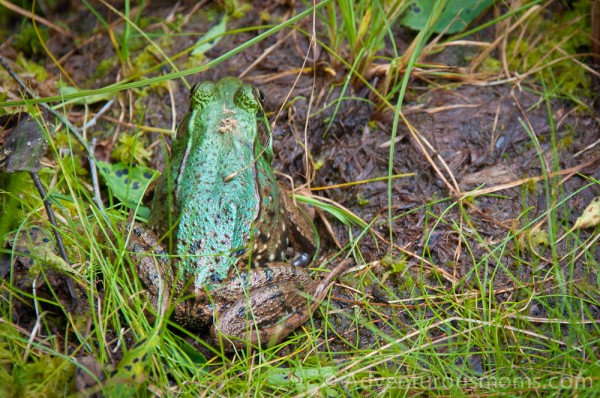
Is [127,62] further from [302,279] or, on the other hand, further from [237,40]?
[302,279]

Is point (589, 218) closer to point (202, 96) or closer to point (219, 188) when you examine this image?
point (219, 188)

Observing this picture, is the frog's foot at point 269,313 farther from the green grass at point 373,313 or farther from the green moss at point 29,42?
the green moss at point 29,42

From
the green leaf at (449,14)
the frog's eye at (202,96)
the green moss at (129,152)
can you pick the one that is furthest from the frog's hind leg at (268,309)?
the green leaf at (449,14)

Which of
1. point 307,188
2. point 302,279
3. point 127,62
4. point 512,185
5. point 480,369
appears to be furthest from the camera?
point 127,62

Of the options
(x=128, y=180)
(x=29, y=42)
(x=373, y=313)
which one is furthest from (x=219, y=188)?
(x=29, y=42)

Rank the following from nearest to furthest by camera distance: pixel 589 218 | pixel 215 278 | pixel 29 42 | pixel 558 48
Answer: pixel 215 278 → pixel 589 218 → pixel 558 48 → pixel 29 42

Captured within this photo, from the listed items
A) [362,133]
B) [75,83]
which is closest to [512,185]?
[362,133]

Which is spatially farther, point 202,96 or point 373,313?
point 202,96
